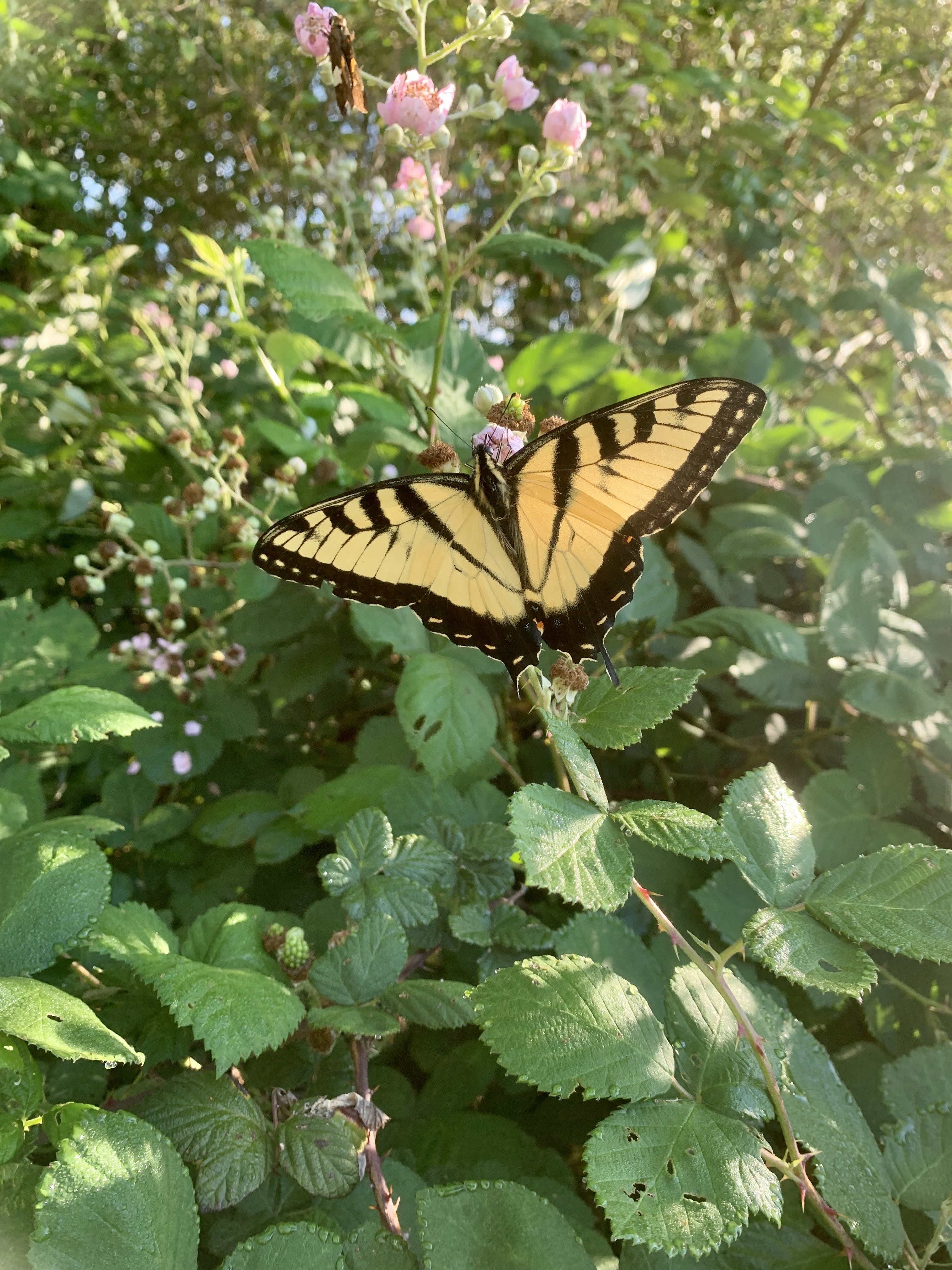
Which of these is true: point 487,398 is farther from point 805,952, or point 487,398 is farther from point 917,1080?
point 917,1080

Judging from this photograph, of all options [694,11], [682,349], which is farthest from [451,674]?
[694,11]

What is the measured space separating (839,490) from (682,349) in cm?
84

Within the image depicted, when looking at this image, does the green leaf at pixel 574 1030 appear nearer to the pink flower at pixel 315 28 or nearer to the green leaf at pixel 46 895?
the green leaf at pixel 46 895

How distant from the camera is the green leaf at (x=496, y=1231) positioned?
1.76ft

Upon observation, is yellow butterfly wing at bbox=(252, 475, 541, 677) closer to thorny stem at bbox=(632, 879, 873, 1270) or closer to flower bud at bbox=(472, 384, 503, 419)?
flower bud at bbox=(472, 384, 503, 419)

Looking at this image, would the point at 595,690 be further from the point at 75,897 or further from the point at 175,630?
the point at 175,630

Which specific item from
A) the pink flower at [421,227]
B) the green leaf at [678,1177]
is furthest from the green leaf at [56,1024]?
the pink flower at [421,227]

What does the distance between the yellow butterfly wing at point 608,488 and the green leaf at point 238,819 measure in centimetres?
57

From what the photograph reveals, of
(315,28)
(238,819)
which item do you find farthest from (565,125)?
(238,819)

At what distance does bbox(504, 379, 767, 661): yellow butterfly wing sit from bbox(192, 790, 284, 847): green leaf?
0.57 m

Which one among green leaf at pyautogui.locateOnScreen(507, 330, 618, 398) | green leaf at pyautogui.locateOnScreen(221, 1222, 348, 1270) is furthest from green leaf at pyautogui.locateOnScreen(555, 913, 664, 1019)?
green leaf at pyautogui.locateOnScreen(507, 330, 618, 398)

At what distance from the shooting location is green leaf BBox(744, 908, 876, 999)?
0.58 m

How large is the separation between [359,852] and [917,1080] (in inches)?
25.0

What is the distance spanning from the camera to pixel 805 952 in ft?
2.00
